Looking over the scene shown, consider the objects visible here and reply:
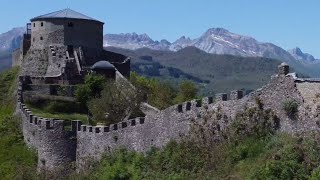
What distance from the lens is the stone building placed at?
61906 millimetres

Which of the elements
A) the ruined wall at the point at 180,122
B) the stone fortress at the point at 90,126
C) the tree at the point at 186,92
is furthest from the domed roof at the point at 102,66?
the ruined wall at the point at 180,122

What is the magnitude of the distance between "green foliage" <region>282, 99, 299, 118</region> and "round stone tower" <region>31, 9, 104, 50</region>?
1531 inches

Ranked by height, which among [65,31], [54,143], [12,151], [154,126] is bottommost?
[12,151]

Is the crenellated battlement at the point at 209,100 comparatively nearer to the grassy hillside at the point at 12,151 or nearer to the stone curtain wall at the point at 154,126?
the stone curtain wall at the point at 154,126

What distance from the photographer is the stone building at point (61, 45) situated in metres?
61.9

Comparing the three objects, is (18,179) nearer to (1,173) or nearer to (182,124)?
(1,173)

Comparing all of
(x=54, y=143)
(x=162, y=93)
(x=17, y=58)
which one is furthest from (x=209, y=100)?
(x=17, y=58)

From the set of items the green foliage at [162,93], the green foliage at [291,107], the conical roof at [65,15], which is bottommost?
the green foliage at [162,93]

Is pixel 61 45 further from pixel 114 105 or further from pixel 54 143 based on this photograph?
pixel 54 143

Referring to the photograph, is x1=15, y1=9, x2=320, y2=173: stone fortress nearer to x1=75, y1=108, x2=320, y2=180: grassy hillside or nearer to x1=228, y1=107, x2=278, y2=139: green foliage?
x1=228, y1=107, x2=278, y2=139: green foliage

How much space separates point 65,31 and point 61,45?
121 centimetres

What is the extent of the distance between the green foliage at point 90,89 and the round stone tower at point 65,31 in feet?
33.8

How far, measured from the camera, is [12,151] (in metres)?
45.2

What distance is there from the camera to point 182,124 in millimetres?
32625
